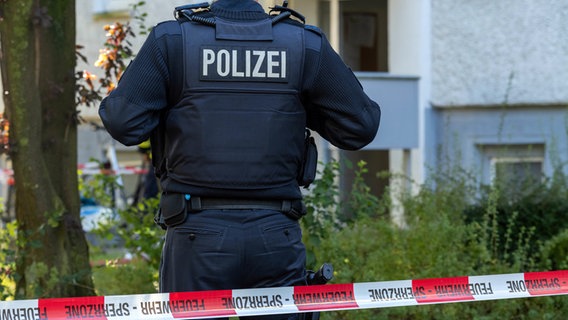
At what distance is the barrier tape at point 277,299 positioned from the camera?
397 centimetres

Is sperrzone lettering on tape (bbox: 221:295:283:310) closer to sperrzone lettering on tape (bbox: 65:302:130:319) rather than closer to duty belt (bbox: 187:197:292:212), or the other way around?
duty belt (bbox: 187:197:292:212)

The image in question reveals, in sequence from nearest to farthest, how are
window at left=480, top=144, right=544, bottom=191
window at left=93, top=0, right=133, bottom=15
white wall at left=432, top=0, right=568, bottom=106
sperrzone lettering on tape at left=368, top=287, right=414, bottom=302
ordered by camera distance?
1. sperrzone lettering on tape at left=368, top=287, right=414, bottom=302
2. window at left=480, top=144, right=544, bottom=191
3. white wall at left=432, top=0, right=568, bottom=106
4. window at left=93, top=0, right=133, bottom=15

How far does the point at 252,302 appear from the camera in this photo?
3.99m

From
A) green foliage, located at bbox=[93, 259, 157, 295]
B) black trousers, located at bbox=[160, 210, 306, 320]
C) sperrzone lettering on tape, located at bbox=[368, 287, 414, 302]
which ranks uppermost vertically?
black trousers, located at bbox=[160, 210, 306, 320]

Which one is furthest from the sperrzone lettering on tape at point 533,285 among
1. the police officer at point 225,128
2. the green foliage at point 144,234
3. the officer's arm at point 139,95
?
the green foliage at point 144,234

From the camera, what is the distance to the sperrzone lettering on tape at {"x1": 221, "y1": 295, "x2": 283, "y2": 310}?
13.0ft

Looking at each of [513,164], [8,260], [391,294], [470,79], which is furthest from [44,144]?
[470,79]

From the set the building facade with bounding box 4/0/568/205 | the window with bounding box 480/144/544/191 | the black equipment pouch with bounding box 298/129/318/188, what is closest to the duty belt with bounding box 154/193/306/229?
the black equipment pouch with bounding box 298/129/318/188

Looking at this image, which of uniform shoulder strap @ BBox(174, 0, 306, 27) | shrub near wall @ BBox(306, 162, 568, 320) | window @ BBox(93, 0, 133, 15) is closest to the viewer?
uniform shoulder strap @ BBox(174, 0, 306, 27)

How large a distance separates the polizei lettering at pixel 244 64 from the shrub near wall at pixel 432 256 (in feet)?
8.62

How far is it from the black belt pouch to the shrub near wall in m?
2.50

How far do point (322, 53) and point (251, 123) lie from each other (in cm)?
37

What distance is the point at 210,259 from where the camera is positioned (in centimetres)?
388

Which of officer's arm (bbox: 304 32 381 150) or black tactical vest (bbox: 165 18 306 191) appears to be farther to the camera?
officer's arm (bbox: 304 32 381 150)
